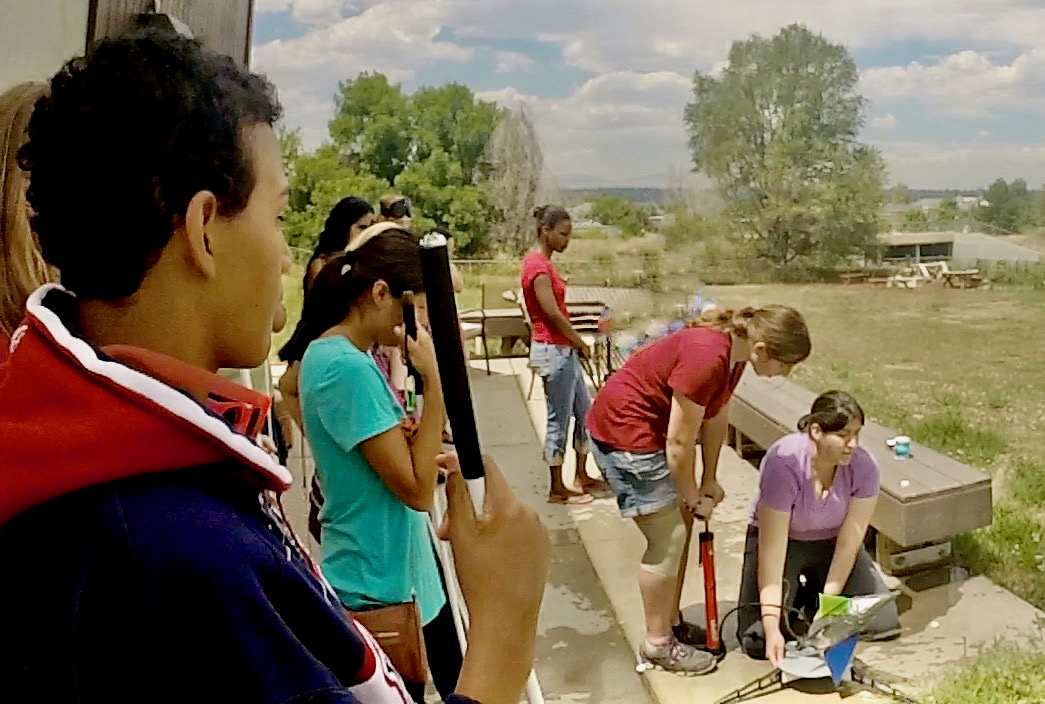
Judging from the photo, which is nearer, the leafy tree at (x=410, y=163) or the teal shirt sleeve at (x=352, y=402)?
the teal shirt sleeve at (x=352, y=402)

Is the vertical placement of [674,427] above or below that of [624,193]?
below

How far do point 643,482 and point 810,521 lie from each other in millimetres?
353

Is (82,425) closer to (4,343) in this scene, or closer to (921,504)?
(4,343)

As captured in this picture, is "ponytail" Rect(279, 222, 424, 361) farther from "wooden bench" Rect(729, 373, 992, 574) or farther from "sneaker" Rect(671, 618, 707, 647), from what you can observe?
"wooden bench" Rect(729, 373, 992, 574)

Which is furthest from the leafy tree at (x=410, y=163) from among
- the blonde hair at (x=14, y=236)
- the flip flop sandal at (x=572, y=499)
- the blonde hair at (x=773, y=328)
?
the blonde hair at (x=14, y=236)

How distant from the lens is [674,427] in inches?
71.4

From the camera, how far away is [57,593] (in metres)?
0.37

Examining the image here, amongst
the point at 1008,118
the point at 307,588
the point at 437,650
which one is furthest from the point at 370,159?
the point at 307,588

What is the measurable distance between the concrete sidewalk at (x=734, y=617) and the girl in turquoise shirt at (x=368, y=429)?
0.93 meters

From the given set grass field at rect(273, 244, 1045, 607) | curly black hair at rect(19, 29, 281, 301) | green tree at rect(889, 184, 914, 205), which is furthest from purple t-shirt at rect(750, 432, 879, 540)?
curly black hair at rect(19, 29, 281, 301)

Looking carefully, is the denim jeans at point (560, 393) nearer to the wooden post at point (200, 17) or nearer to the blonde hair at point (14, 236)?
the wooden post at point (200, 17)

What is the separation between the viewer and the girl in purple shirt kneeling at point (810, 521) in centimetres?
193

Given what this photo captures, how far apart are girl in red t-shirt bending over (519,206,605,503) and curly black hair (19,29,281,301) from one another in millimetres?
2268

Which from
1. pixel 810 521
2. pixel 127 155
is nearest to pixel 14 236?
pixel 127 155
